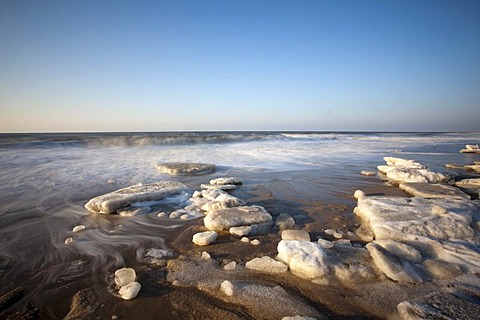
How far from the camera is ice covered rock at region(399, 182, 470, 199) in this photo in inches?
154

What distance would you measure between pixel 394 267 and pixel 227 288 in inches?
55.9

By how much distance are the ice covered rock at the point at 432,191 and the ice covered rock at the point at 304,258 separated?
3.13 meters

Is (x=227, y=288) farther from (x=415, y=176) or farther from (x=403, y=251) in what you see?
(x=415, y=176)

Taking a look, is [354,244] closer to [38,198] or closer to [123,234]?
[123,234]

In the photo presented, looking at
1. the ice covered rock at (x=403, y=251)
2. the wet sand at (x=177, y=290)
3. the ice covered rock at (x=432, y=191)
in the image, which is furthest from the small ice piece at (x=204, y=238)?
the ice covered rock at (x=432, y=191)

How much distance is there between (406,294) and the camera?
1729 mm

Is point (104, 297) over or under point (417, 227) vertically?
under

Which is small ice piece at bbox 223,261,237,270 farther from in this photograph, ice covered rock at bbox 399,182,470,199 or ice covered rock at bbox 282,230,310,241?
ice covered rock at bbox 399,182,470,199

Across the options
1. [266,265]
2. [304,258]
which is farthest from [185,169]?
[304,258]

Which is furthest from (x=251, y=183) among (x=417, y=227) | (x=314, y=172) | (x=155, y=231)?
(x=417, y=227)

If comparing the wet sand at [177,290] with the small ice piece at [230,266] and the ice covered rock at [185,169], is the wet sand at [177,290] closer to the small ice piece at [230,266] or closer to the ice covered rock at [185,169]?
the small ice piece at [230,266]

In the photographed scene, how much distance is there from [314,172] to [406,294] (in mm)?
5434

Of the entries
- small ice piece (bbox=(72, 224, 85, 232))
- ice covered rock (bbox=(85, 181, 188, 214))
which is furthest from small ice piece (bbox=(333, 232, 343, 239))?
small ice piece (bbox=(72, 224, 85, 232))

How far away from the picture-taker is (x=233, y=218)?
307cm
